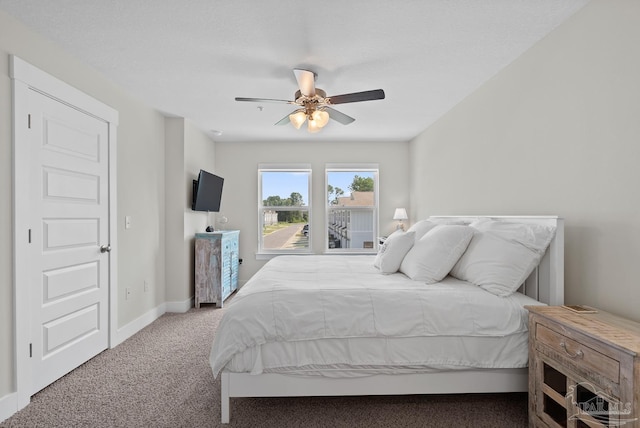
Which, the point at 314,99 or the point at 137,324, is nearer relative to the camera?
the point at 314,99

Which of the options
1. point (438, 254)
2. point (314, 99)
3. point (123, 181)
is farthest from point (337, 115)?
point (123, 181)

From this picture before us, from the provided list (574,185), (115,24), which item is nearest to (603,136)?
(574,185)

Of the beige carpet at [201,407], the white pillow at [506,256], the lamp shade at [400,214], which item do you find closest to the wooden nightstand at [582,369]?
the white pillow at [506,256]

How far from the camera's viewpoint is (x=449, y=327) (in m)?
1.91

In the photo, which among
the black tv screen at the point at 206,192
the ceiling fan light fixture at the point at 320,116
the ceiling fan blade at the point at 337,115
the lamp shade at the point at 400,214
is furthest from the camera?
the lamp shade at the point at 400,214

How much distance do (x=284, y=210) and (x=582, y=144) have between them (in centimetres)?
426

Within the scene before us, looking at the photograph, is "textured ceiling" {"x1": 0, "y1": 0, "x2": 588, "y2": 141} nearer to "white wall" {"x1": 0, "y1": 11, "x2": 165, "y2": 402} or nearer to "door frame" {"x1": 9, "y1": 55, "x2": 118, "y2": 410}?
"white wall" {"x1": 0, "y1": 11, "x2": 165, "y2": 402}

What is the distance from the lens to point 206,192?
464 cm

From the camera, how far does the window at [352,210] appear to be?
5.67 metres

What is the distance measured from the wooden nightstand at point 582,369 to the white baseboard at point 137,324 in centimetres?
332

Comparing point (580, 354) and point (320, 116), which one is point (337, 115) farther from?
point (580, 354)

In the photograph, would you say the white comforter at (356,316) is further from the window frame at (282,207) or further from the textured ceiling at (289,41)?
the window frame at (282,207)

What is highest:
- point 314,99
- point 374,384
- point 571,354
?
point 314,99

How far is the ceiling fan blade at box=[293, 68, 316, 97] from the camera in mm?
2602
